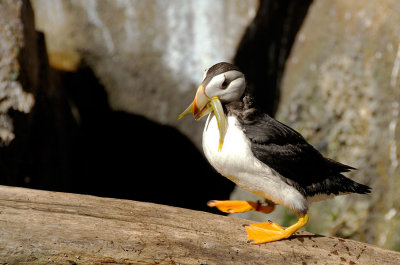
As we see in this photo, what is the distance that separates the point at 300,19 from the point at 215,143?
332 cm

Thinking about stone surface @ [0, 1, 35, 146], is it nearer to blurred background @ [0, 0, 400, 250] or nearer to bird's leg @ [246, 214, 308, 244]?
blurred background @ [0, 0, 400, 250]

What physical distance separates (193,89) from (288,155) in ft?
8.64

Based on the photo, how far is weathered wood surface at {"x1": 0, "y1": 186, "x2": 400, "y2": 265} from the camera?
2.49m

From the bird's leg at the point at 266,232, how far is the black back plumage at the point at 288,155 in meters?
0.28

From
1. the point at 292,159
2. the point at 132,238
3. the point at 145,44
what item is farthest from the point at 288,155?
the point at 145,44

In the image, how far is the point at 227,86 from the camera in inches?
117

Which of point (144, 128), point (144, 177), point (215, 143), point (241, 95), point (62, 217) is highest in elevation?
point (241, 95)

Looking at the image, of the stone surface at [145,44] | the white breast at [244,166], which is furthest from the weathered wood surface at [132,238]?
the stone surface at [145,44]

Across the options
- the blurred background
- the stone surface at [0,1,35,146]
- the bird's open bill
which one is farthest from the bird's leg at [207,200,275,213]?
the stone surface at [0,1,35,146]

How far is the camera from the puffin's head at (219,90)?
2.92 meters

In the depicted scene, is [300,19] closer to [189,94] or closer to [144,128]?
[189,94]

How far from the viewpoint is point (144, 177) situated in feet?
19.6

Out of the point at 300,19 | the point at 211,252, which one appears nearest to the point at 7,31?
the point at 211,252

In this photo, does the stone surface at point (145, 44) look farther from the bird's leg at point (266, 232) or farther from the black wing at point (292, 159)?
the bird's leg at point (266, 232)
